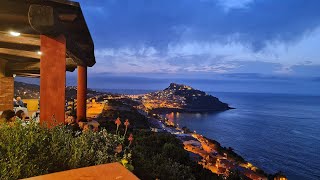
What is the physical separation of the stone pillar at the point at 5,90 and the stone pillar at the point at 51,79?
22.7 feet

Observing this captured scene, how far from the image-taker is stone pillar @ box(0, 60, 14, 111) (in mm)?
9469

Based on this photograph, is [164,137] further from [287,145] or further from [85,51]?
[287,145]

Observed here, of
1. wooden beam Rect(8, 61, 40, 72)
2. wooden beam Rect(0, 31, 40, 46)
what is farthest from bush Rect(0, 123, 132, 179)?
wooden beam Rect(8, 61, 40, 72)

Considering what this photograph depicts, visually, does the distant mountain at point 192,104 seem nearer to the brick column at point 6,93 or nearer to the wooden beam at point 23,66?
the brick column at point 6,93

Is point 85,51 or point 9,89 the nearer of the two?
point 85,51

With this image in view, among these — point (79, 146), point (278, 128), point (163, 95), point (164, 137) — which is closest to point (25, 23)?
point (79, 146)

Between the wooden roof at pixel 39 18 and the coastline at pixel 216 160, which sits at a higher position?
the wooden roof at pixel 39 18

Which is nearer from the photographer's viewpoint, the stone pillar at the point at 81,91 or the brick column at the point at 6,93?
the stone pillar at the point at 81,91

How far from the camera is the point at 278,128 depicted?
256 feet

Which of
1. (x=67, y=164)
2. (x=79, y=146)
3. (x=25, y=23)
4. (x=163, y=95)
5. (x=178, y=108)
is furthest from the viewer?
(x=163, y=95)

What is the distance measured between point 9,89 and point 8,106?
2.33 ft

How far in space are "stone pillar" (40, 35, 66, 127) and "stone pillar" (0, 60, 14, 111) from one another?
6.92 m

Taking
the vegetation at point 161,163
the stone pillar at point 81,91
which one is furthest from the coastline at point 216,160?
the stone pillar at point 81,91

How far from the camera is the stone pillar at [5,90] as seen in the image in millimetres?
9469
